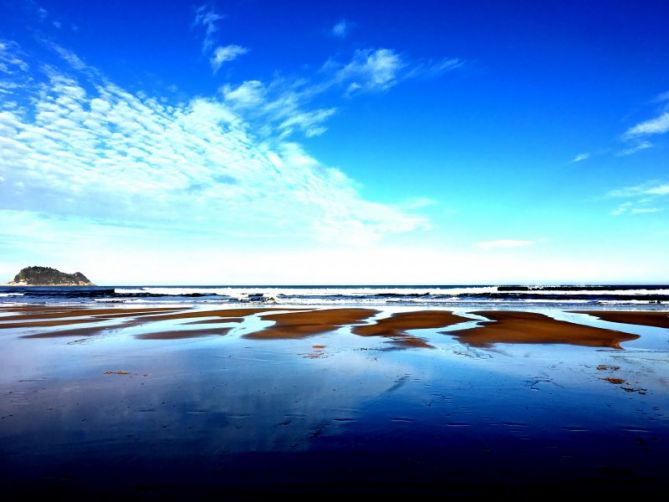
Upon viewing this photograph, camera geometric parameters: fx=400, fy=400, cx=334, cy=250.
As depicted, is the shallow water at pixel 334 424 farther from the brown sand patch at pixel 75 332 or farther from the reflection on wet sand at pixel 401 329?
the brown sand patch at pixel 75 332


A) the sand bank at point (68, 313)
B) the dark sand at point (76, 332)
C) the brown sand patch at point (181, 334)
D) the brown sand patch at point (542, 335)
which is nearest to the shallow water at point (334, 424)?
the brown sand patch at point (542, 335)

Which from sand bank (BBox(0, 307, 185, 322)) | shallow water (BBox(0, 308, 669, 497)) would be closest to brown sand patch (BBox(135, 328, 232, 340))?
shallow water (BBox(0, 308, 669, 497))

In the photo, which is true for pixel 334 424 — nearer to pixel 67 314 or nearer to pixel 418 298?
pixel 67 314

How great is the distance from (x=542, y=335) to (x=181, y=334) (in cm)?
1685

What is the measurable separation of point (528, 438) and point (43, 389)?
33.4ft

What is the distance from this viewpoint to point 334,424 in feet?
22.4

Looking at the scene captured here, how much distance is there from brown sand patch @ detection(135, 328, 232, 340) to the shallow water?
17.2 ft

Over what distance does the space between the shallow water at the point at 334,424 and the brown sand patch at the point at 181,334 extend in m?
5.23

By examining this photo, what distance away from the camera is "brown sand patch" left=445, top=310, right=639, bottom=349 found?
16.3m

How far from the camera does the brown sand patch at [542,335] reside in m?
16.3

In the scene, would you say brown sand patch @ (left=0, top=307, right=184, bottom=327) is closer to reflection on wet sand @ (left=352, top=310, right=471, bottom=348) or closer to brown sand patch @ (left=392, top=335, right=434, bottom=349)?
reflection on wet sand @ (left=352, top=310, right=471, bottom=348)

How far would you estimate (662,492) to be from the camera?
4.58m

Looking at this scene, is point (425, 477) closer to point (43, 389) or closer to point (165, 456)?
point (165, 456)

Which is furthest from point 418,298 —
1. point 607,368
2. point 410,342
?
point 607,368
